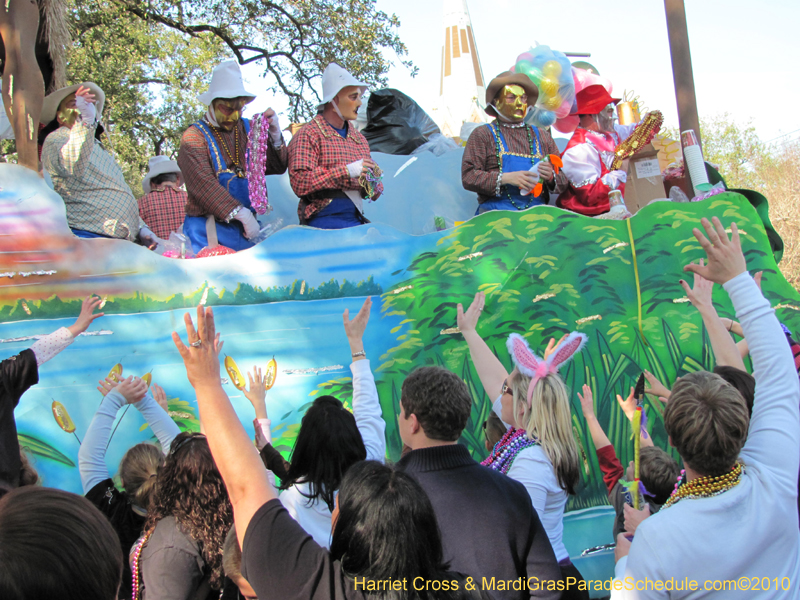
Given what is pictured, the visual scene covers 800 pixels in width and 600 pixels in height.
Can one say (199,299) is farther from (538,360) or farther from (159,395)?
(538,360)

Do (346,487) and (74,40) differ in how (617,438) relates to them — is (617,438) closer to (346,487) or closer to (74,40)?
(346,487)

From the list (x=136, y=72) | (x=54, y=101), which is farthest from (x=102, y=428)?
(x=136, y=72)

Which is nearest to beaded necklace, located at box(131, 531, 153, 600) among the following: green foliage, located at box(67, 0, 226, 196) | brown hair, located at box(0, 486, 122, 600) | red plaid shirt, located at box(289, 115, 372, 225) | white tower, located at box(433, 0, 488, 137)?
brown hair, located at box(0, 486, 122, 600)

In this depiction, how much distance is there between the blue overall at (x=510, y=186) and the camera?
13.6 feet

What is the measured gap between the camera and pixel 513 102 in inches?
169

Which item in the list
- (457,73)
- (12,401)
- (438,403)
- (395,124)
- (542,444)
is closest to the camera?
(438,403)

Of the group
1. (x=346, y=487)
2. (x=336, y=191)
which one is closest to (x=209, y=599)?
(x=346, y=487)

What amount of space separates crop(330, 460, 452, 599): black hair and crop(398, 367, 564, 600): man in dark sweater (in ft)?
1.36

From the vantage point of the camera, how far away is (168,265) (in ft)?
10.8

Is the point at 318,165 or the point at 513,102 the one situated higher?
the point at 513,102

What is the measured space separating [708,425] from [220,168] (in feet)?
9.68

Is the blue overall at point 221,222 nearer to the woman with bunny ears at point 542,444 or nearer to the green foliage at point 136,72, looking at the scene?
the woman with bunny ears at point 542,444

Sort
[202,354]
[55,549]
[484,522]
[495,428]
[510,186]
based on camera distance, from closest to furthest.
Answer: [55,549], [202,354], [484,522], [495,428], [510,186]

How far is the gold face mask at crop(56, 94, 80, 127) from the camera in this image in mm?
3906
